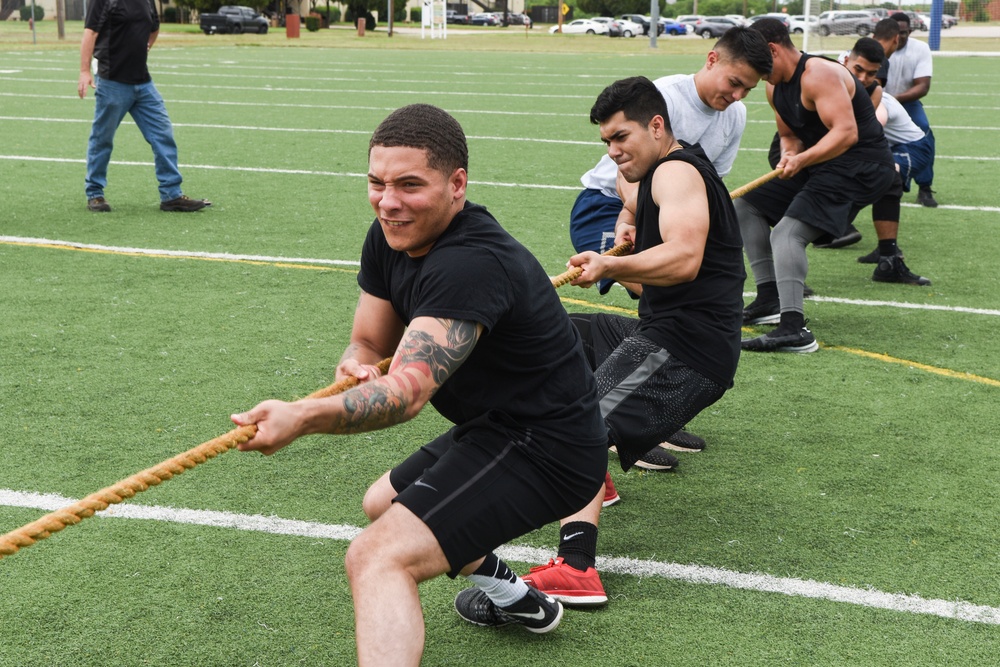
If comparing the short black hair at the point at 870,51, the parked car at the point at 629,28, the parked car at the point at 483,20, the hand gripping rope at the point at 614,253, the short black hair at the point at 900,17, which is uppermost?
the parked car at the point at 483,20

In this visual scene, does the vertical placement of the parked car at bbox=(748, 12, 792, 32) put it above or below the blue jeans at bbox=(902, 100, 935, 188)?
above

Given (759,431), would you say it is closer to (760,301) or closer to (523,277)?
(760,301)

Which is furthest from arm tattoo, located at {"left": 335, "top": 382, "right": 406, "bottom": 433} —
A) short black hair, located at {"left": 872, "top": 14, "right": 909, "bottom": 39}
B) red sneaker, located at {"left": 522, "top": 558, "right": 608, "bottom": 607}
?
short black hair, located at {"left": 872, "top": 14, "right": 909, "bottom": 39}

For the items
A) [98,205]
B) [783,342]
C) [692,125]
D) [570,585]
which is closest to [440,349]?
[570,585]

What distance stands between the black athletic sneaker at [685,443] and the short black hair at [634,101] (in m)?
1.46

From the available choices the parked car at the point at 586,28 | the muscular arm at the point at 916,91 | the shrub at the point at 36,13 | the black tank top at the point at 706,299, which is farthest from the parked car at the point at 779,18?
the shrub at the point at 36,13

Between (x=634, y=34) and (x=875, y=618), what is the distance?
61197mm

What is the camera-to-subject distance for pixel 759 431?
5.08m

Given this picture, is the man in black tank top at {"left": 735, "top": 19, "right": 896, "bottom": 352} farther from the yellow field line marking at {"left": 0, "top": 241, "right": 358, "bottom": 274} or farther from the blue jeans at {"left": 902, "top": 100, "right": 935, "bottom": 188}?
the blue jeans at {"left": 902, "top": 100, "right": 935, "bottom": 188}

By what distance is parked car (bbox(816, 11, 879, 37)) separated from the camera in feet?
105

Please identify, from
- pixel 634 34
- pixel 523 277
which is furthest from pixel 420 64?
pixel 634 34

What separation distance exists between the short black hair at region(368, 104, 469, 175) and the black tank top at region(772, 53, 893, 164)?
412 centimetres

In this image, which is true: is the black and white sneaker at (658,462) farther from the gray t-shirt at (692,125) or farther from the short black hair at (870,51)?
the short black hair at (870,51)

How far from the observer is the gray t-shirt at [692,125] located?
5621mm
